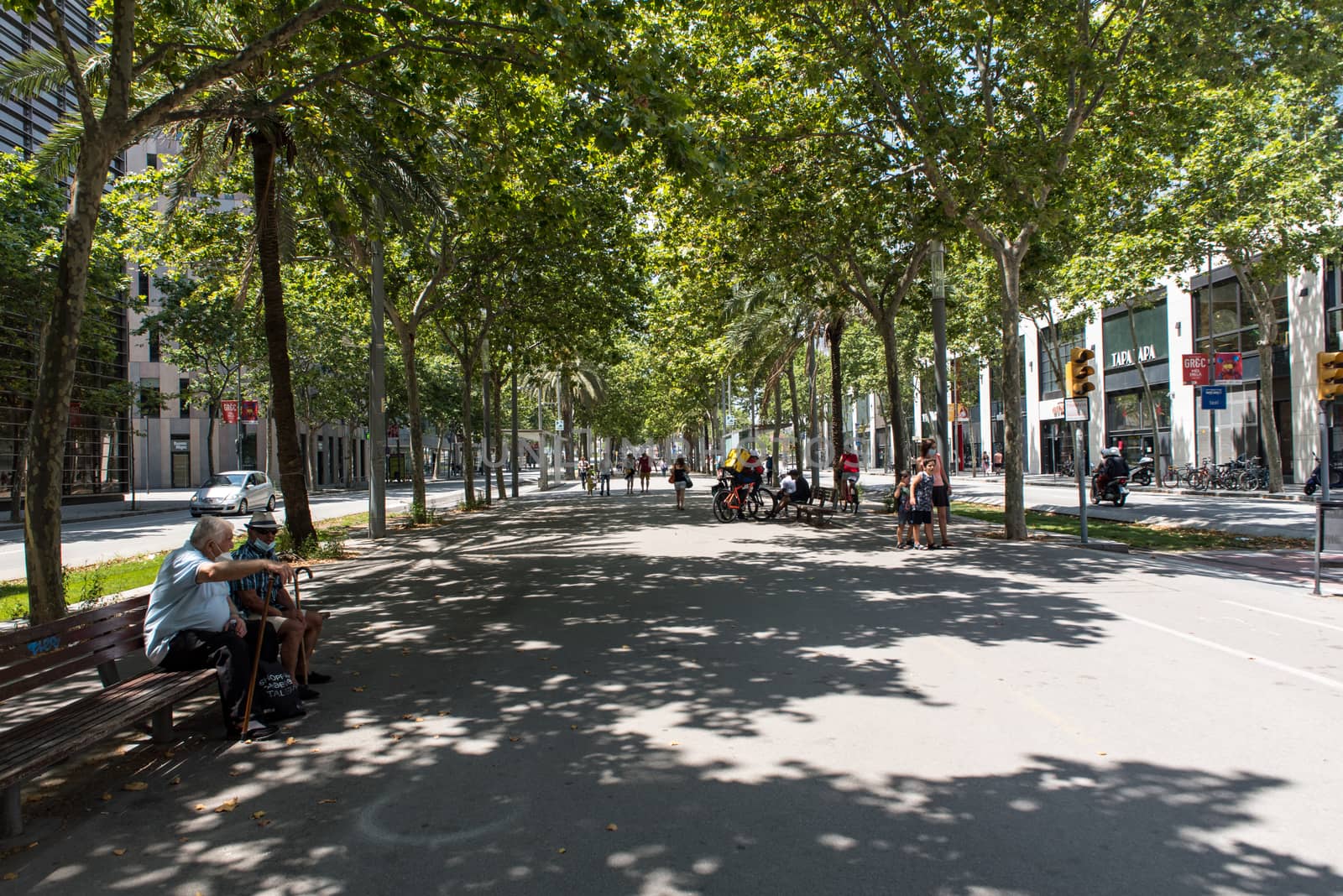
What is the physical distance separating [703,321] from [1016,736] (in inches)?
1003

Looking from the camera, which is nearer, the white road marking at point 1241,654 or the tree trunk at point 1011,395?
the white road marking at point 1241,654

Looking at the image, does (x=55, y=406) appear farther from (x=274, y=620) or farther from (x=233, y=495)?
(x=233, y=495)

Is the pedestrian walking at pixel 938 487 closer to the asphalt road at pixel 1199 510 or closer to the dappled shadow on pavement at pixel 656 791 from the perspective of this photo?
the dappled shadow on pavement at pixel 656 791

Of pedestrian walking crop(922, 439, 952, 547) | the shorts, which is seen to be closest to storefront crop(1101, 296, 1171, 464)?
pedestrian walking crop(922, 439, 952, 547)

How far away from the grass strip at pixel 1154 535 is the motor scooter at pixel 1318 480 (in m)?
7.70

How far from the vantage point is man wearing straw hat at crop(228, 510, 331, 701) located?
586cm

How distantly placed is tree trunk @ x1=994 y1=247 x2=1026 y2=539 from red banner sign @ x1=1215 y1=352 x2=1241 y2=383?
17.3 m

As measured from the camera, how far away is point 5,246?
79.4ft

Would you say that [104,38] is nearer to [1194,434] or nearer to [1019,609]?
[1019,609]

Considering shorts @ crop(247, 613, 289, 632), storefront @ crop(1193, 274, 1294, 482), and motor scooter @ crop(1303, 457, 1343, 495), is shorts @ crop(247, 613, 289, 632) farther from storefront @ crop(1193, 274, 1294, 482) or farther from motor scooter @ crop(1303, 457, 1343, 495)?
storefront @ crop(1193, 274, 1294, 482)

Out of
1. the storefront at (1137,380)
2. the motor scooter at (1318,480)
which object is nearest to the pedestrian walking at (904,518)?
the motor scooter at (1318,480)

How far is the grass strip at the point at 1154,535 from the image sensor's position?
579 inches

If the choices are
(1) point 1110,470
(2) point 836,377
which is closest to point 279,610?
(2) point 836,377

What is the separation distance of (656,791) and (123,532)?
22.5 metres
